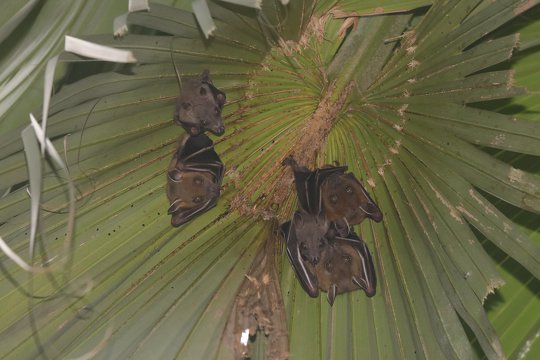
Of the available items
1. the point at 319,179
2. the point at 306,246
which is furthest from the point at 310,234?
the point at 319,179

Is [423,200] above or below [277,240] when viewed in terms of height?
above

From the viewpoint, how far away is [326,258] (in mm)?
1799

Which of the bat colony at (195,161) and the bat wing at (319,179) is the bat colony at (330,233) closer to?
the bat wing at (319,179)

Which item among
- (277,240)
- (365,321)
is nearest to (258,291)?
(277,240)

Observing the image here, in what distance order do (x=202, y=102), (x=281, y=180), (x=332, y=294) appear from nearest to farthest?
(x=202, y=102)
(x=332, y=294)
(x=281, y=180)

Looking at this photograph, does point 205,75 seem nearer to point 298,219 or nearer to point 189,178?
point 189,178

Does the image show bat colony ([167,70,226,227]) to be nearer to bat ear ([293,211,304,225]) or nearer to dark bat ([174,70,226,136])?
dark bat ([174,70,226,136])

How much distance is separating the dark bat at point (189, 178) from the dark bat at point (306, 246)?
0.24 m

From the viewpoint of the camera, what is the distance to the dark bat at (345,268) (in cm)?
172

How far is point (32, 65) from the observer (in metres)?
1.37

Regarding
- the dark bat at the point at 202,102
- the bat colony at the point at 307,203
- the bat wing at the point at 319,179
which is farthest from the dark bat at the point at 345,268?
the dark bat at the point at 202,102

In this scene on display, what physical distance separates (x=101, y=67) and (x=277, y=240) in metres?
0.66

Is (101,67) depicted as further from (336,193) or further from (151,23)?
(336,193)

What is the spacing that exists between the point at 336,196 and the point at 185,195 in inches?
16.3
